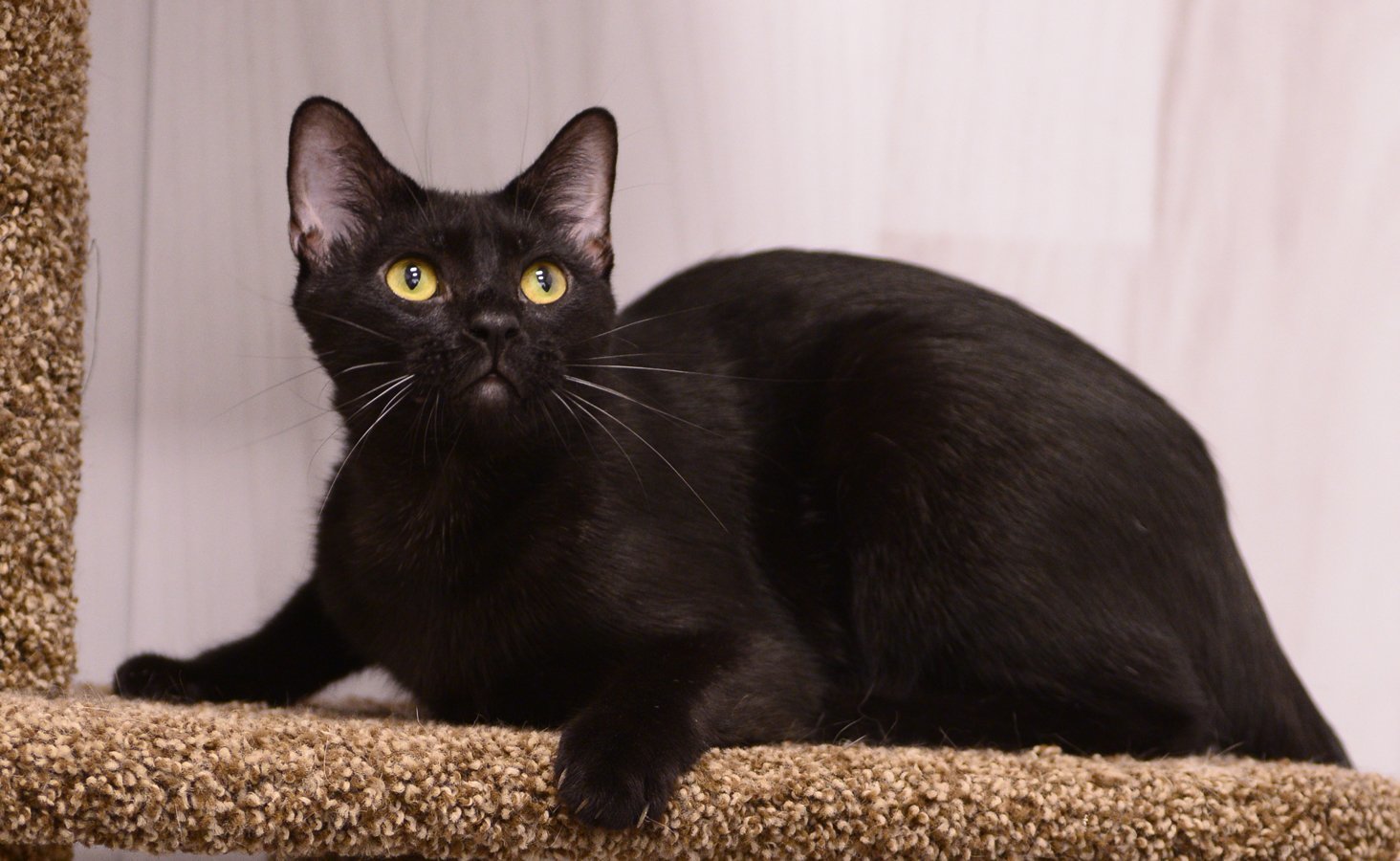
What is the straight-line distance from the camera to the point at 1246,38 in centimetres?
202

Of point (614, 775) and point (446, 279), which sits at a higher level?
point (446, 279)

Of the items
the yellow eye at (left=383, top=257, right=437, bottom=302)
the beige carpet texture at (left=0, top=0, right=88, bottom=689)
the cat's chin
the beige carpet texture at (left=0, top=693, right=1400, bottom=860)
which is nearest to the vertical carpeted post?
the beige carpet texture at (left=0, top=0, right=88, bottom=689)

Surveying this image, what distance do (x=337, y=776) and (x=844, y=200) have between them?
1.29 meters

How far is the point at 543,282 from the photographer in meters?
1.22

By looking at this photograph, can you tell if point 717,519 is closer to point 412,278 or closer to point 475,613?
point 475,613

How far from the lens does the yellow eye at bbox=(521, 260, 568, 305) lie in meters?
1.20

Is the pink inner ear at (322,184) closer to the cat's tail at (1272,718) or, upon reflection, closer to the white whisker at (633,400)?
the white whisker at (633,400)

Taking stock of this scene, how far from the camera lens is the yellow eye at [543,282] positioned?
3.94ft

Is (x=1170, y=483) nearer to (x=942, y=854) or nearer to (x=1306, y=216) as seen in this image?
(x=942, y=854)

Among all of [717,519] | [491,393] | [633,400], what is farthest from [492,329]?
[717,519]

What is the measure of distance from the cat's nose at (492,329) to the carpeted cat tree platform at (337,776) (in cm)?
33

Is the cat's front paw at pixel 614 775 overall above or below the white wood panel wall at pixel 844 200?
below

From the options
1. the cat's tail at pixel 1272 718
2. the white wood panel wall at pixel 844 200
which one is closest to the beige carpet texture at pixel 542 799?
the cat's tail at pixel 1272 718

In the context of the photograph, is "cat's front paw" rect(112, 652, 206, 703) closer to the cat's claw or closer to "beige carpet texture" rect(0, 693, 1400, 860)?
"beige carpet texture" rect(0, 693, 1400, 860)
